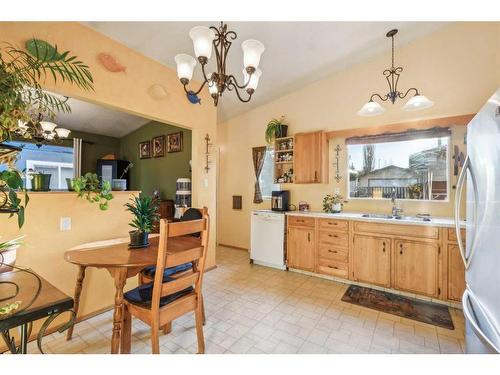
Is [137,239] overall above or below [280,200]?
below

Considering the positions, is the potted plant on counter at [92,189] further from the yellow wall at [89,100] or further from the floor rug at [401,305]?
the floor rug at [401,305]

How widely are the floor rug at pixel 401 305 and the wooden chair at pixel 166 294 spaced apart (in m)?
1.90

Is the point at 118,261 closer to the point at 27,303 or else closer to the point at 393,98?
the point at 27,303

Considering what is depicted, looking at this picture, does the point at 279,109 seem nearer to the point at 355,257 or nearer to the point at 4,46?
the point at 355,257

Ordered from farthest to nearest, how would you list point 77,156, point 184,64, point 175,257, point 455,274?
point 77,156 < point 455,274 < point 184,64 < point 175,257

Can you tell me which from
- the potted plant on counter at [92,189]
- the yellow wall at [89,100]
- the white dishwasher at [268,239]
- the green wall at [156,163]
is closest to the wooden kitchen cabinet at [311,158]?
the white dishwasher at [268,239]

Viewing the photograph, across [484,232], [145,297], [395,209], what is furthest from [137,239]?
[395,209]

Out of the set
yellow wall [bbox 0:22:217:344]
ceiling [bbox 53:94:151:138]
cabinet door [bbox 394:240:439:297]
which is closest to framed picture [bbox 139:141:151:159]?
ceiling [bbox 53:94:151:138]

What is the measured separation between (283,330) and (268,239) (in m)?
1.74

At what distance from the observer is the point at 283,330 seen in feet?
6.81

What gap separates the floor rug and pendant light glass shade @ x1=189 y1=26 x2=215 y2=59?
9.48ft

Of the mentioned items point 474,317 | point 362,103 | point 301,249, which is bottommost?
point 301,249

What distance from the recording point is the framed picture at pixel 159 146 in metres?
5.23

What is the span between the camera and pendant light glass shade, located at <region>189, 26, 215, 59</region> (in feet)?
4.89
